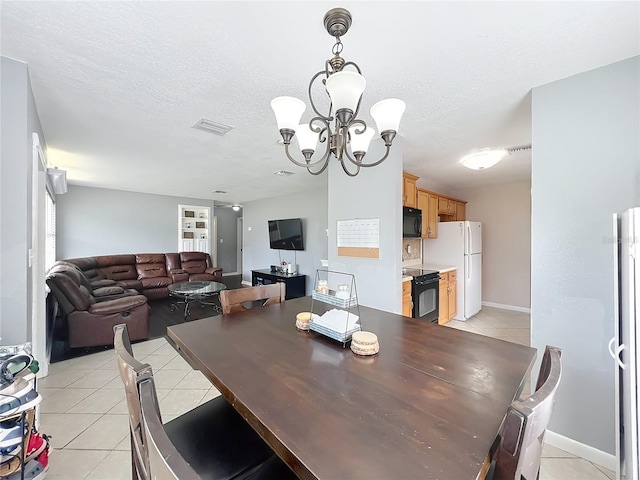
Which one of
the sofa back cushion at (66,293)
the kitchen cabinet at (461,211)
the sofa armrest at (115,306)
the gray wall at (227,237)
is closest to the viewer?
the sofa back cushion at (66,293)

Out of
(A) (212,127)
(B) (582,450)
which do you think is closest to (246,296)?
(A) (212,127)

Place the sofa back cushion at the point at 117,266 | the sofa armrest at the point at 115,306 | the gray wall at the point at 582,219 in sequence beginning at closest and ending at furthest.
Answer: the gray wall at the point at 582,219 < the sofa armrest at the point at 115,306 < the sofa back cushion at the point at 117,266

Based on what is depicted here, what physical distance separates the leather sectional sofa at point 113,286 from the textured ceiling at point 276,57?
6.19 feet

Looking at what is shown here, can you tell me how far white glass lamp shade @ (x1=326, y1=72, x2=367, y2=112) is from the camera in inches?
42.8

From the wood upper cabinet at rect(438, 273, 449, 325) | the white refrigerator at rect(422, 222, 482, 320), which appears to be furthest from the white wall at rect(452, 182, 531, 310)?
the wood upper cabinet at rect(438, 273, 449, 325)

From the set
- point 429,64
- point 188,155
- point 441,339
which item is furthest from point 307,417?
point 188,155

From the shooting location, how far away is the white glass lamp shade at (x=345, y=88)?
3.57ft

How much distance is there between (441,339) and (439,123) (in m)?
2.03

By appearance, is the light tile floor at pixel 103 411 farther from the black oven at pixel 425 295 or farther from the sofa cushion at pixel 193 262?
the sofa cushion at pixel 193 262

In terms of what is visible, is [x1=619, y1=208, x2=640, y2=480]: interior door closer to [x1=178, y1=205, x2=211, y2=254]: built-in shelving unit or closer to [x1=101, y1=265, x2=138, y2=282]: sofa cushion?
[x1=101, y1=265, x2=138, y2=282]: sofa cushion

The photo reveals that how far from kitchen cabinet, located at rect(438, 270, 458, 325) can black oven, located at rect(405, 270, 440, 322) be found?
0.17 meters

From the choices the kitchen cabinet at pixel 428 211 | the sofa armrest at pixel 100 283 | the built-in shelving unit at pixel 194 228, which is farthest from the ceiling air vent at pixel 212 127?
the built-in shelving unit at pixel 194 228

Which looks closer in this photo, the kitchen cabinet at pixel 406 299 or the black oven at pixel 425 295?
the kitchen cabinet at pixel 406 299

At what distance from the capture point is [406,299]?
3.20 m
